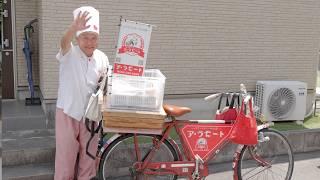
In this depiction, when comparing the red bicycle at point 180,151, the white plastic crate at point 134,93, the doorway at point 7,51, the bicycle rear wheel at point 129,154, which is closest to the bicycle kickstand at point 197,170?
the red bicycle at point 180,151

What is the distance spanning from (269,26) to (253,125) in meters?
3.83

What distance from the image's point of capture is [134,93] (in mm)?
3850

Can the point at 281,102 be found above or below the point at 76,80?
below

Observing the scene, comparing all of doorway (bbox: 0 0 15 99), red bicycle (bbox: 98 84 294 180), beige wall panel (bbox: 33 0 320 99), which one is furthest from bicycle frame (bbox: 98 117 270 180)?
doorway (bbox: 0 0 15 99)

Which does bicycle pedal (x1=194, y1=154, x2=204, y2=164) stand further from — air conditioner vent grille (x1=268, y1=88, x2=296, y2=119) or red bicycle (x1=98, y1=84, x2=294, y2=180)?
air conditioner vent grille (x1=268, y1=88, x2=296, y2=119)

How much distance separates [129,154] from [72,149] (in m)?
0.77

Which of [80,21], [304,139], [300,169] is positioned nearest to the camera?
[80,21]

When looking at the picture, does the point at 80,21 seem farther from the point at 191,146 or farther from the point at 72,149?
the point at 191,146

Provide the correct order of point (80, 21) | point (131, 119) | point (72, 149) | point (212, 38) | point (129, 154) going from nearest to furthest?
1. point (80, 21)
2. point (131, 119)
3. point (72, 149)
4. point (129, 154)
5. point (212, 38)

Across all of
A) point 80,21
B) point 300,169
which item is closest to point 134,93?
point 80,21

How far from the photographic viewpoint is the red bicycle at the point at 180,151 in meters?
4.18

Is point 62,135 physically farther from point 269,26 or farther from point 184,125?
point 269,26

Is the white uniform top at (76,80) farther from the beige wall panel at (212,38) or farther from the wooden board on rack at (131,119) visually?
the beige wall panel at (212,38)

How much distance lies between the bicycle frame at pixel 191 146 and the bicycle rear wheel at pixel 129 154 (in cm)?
5
